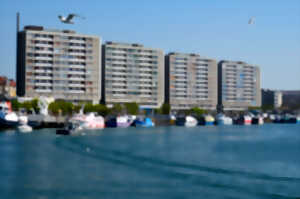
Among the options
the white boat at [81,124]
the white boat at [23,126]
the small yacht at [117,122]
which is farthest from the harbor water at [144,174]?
the small yacht at [117,122]

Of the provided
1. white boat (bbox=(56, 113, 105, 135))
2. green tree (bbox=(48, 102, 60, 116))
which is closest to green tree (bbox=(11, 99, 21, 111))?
green tree (bbox=(48, 102, 60, 116))

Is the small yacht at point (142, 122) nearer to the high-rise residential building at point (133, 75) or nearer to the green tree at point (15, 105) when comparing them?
the green tree at point (15, 105)

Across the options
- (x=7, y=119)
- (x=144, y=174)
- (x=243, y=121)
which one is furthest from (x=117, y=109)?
(x=144, y=174)

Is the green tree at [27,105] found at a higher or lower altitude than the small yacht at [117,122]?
higher

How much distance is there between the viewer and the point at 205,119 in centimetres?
17050

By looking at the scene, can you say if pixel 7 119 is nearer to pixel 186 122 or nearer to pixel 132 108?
pixel 186 122

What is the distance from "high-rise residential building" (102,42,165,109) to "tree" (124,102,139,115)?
32.0 ft

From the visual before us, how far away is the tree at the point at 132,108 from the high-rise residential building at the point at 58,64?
10788mm

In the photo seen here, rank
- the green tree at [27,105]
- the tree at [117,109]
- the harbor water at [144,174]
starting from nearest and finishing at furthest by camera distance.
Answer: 1. the harbor water at [144,174]
2. the green tree at [27,105]
3. the tree at [117,109]

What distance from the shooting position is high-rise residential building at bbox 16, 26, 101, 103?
157000 mm

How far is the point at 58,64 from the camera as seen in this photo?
6334 inches

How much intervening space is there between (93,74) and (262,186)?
13925 centimetres

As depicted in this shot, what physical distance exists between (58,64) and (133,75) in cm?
3441

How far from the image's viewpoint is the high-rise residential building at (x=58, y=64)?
157 m
